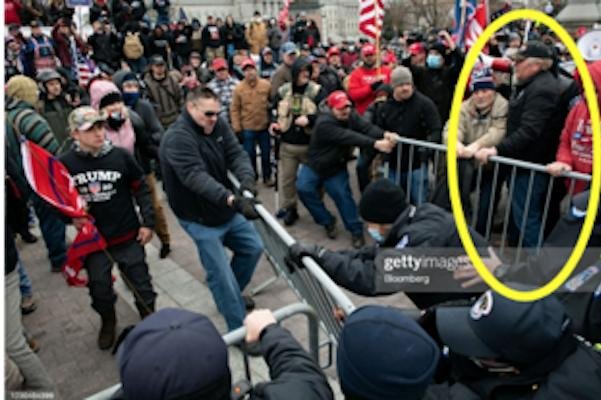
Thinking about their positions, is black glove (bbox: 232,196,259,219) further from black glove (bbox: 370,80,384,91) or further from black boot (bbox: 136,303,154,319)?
black glove (bbox: 370,80,384,91)

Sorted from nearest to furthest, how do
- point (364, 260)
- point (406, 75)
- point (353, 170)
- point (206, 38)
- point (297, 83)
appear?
point (364, 260) → point (406, 75) → point (297, 83) → point (353, 170) → point (206, 38)

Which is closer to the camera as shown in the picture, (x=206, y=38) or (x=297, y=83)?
(x=297, y=83)

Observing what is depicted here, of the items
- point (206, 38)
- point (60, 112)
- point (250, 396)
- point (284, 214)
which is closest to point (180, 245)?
point (284, 214)

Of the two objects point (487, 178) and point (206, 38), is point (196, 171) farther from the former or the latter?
point (206, 38)

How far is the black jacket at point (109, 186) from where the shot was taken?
3895 mm

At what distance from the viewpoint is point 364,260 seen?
131 inches

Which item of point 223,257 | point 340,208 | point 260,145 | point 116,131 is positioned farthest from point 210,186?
point 260,145

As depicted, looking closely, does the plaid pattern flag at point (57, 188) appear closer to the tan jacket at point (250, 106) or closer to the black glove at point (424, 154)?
the black glove at point (424, 154)

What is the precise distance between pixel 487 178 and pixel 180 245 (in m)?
3.63

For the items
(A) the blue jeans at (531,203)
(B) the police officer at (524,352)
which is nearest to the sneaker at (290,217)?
(A) the blue jeans at (531,203)

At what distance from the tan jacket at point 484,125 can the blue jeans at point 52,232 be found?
14.2 feet

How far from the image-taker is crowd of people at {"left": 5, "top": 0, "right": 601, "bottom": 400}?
180cm

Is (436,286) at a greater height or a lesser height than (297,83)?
lesser

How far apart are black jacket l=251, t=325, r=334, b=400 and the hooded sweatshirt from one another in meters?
A: 3.44
